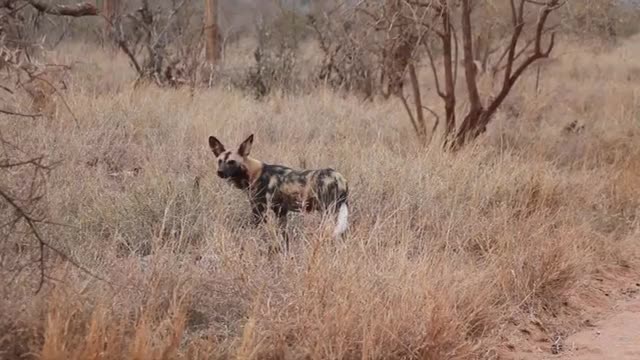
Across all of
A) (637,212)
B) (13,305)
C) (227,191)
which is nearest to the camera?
(13,305)

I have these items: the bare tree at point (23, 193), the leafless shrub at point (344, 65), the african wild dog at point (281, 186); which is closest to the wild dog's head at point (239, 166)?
the african wild dog at point (281, 186)

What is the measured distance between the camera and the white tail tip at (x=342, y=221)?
4452 mm

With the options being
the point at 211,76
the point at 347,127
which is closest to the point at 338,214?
the point at 347,127

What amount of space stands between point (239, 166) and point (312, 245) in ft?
4.78

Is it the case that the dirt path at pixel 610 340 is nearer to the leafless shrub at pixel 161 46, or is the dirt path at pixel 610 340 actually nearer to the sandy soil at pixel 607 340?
the sandy soil at pixel 607 340

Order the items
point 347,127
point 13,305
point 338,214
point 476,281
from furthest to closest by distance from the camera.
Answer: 1. point 347,127
2. point 338,214
3. point 476,281
4. point 13,305

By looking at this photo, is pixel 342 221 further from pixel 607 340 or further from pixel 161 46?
pixel 161 46

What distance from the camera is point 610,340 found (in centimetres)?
436

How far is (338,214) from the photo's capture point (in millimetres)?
4844

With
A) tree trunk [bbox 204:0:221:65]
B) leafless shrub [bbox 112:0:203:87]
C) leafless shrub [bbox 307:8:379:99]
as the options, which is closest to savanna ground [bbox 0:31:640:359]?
leafless shrub [bbox 112:0:203:87]

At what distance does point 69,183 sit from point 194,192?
84 cm

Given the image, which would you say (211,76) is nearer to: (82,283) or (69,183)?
(69,183)

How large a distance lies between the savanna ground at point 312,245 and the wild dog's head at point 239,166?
0.14 meters

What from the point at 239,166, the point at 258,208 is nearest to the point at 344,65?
the point at 239,166
